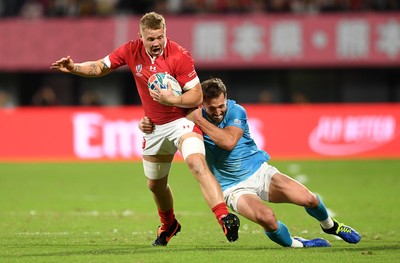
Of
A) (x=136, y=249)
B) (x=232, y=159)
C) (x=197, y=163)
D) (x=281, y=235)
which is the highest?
(x=197, y=163)

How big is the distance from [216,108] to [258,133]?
47.1ft

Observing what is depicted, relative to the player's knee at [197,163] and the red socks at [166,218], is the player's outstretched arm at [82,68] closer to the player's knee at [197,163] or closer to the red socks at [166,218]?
the player's knee at [197,163]

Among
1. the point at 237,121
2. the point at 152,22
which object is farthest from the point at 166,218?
the point at 152,22

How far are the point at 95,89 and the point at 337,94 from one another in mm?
8302

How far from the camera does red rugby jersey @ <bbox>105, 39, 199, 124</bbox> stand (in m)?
9.68

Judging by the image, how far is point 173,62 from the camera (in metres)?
9.69

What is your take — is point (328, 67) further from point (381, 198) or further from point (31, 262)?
point (31, 262)

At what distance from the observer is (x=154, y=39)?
950 centimetres

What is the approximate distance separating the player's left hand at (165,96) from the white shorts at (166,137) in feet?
1.15

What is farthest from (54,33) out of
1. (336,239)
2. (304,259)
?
(304,259)

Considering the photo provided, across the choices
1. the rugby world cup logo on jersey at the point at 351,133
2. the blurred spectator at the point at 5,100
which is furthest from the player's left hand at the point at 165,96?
the blurred spectator at the point at 5,100

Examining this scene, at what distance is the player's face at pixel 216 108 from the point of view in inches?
375

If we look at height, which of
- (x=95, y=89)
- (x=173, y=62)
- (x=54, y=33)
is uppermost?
(x=173, y=62)

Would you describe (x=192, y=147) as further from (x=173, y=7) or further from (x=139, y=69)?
(x=173, y=7)
